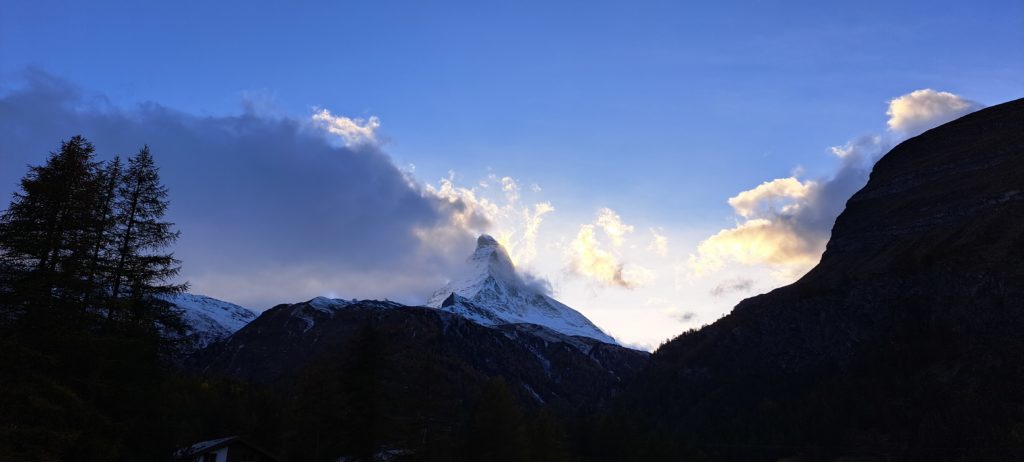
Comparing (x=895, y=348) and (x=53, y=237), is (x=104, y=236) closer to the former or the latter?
(x=53, y=237)

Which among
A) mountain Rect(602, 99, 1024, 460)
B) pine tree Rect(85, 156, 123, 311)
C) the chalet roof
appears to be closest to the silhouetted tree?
the chalet roof

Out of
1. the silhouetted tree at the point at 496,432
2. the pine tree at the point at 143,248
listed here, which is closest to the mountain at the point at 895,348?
the silhouetted tree at the point at 496,432

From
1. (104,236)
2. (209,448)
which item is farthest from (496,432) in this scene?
(104,236)

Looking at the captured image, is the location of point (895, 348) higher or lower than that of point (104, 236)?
higher

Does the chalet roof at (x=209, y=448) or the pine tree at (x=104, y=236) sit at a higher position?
the pine tree at (x=104, y=236)

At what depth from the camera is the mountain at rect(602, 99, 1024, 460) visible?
11206cm

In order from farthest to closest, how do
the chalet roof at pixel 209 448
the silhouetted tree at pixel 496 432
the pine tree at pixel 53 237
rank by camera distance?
the chalet roof at pixel 209 448, the silhouetted tree at pixel 496 432, the pine tree at pixel 53 237

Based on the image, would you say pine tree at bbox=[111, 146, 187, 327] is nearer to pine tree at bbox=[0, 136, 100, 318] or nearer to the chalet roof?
pine tree at bbox=[0, 136, 100, 318]

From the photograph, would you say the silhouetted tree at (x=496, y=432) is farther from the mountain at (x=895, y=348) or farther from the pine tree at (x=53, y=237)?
the pine tree at (x=53, y=237)

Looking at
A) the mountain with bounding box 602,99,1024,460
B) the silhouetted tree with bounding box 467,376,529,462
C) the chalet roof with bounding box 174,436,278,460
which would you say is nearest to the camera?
the silhouetted tree with bounding box 467,376,529,462

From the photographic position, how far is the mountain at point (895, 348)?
112 metres

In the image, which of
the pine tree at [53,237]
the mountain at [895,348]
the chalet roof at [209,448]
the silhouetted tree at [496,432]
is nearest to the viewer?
the pine tree at [53,237]

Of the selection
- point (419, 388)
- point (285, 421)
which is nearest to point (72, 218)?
point (419, 388)

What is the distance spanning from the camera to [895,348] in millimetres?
139875
